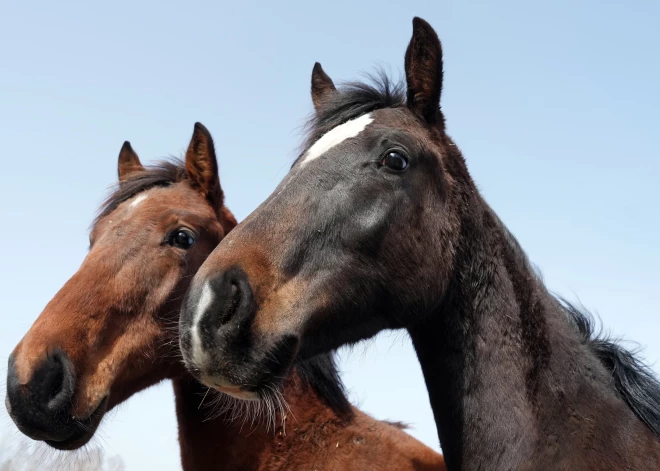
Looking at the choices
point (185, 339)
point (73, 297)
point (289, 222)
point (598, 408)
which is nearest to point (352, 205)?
point (289, 222)

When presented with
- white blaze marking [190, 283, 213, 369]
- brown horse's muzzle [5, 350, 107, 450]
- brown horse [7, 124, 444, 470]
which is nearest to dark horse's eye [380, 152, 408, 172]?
white blaze marking [190, 283, 213, 369]

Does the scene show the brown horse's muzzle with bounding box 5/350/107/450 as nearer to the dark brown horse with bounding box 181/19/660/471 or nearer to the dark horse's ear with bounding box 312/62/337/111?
the dark brown horse with bounding box 181/19/660/471

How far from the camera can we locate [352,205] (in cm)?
372

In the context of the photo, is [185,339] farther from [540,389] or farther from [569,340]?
[569,340]

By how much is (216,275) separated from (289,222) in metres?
0.51

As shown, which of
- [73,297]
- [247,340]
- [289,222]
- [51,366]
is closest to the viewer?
[247,340]

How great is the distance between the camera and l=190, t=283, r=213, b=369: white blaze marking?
3227 mm

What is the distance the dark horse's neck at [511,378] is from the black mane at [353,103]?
0.82 m

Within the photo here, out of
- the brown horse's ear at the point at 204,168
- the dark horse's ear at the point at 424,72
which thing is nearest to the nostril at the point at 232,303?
the dark horse's ear at the point at 424,72

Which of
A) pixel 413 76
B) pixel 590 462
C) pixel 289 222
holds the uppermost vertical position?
pixel 413 76

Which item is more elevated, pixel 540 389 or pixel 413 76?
pixel 413 76

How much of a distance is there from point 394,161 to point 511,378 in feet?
4.11

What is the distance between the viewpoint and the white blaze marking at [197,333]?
323 cm

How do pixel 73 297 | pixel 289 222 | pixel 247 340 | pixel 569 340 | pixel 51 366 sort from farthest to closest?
pixel 73 297 → pixel 51 366 → pixel 569 340 → pixel 289 222 → pixel 247 340
